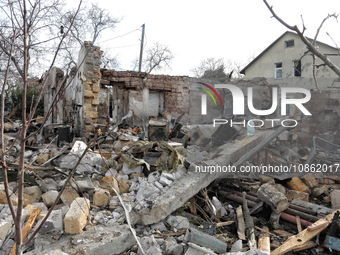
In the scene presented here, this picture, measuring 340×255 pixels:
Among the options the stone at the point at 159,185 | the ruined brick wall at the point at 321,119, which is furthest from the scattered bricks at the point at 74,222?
the ruined brick wall at the point at 321,119

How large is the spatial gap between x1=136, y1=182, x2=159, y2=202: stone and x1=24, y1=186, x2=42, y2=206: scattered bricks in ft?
4.58

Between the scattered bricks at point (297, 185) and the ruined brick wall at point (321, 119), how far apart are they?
221 inches

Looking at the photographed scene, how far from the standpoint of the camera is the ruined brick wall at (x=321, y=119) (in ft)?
31.5

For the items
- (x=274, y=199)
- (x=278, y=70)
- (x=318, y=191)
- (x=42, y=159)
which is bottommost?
(x=318, y=191)

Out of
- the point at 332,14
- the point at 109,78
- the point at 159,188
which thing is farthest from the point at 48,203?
the point at 109,78

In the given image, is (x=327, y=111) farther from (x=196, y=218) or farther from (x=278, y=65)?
(x=278, y=65)

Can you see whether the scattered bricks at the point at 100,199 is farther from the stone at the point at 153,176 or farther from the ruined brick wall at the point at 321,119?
the ruined brick wall at the point at 321,119

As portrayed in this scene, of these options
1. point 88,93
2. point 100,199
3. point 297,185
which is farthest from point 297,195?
point 88,93

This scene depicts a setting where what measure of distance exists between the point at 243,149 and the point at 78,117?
228 inches

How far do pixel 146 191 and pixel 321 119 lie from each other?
9.35 m

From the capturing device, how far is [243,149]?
18.0ft

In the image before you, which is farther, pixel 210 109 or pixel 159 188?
pixel 210 109

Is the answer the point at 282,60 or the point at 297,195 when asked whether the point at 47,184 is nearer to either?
the point at 297,195

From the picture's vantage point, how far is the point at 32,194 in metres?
3.23
